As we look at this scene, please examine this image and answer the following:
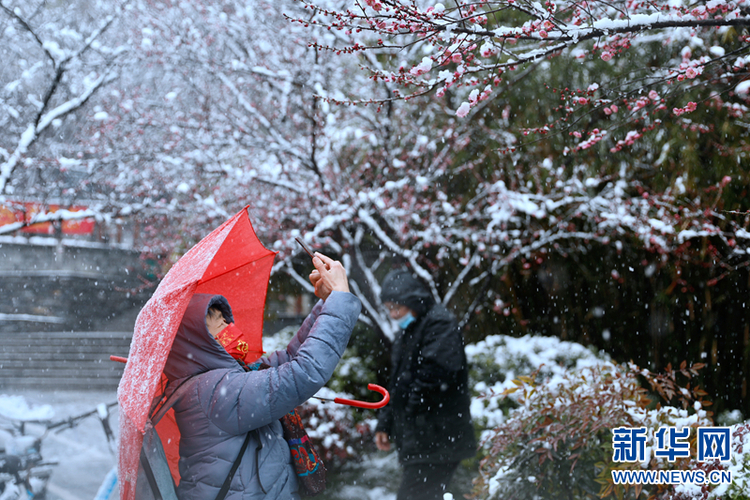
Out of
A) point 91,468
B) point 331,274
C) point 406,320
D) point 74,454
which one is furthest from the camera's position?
point 74,454

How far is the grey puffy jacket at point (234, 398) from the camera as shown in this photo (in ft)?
4.72

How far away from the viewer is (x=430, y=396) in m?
2.78

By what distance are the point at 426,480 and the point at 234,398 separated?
5.44ft

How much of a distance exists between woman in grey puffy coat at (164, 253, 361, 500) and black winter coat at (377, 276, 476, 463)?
1326 mm

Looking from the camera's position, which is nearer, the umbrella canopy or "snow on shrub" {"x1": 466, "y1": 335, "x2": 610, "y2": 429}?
the umbrella canopy

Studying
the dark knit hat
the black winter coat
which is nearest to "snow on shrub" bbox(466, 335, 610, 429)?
the black winter coat

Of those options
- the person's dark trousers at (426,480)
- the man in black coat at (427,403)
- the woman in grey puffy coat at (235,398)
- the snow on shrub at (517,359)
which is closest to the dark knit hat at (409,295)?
the man in black coat at (427,403)

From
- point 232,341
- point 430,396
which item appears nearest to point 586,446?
point 430,396

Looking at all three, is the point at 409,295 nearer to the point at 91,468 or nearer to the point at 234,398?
the point at 234,398

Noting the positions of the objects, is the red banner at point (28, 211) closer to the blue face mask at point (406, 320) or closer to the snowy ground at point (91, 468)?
the snowy ground at point (91, 468)

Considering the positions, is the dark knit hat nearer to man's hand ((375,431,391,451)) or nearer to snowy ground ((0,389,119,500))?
man's hand ((375,431,391,451))

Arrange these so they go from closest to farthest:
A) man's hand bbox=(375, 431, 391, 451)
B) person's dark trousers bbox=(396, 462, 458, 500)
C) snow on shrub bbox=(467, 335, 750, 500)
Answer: snow on shrub bbox=(467, 335, 750, 500)
person's dark trousers bbox=(396, 462, 458, 500)
man's hand bbox=(375, 431, 391, 451)

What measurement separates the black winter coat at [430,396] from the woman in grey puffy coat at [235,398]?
1326 millimetres

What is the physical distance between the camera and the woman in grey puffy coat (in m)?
1.44
